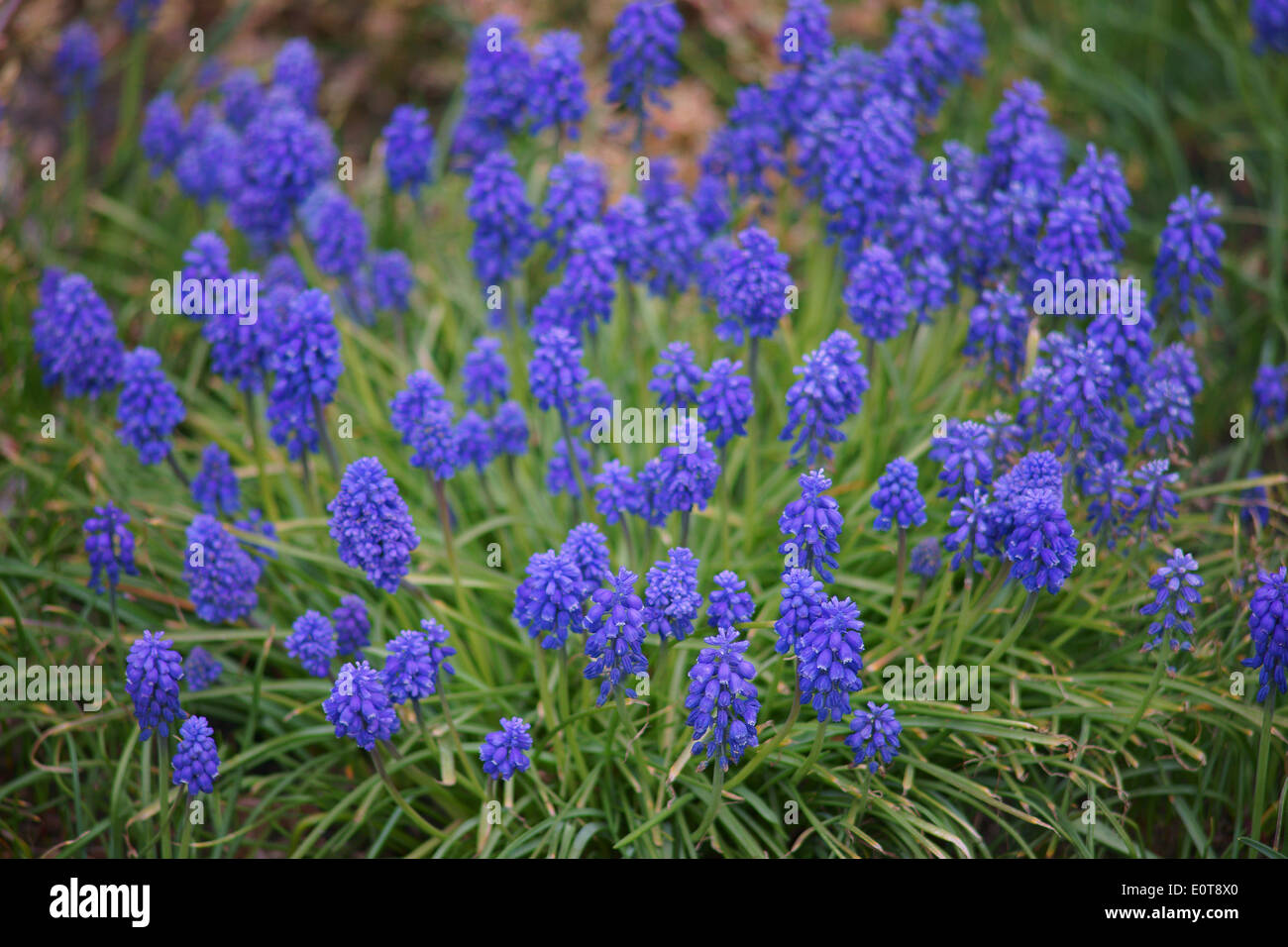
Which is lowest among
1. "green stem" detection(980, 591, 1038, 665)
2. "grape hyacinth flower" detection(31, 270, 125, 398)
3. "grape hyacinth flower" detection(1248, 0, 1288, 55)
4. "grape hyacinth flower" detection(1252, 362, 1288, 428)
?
"green stem" detection(980, 591, 1038, 665)

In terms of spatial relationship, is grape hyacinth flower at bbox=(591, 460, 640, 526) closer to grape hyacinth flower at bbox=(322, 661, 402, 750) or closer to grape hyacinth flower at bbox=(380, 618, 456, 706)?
grape hyacinth flower at bbox=(380, 618, 456, 706)

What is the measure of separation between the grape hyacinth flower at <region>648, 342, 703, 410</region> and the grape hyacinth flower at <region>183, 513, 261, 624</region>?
68.7 inches

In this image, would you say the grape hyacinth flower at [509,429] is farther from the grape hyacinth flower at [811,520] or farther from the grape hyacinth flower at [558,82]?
the grape hyacinth flower at [811,520]

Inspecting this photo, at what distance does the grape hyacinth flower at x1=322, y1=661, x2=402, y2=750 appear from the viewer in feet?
13.3

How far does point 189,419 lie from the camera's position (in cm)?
667

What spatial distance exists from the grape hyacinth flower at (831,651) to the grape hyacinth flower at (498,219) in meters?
2.54

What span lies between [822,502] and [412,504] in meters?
2.67

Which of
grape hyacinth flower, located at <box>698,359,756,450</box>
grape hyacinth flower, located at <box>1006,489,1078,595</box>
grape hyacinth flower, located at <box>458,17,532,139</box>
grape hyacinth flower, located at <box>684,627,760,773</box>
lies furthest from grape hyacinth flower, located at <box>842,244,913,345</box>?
grape hyacinth flower, located at <box>458,17,532,139</box>

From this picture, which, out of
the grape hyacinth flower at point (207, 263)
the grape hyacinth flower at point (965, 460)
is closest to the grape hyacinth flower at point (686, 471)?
the grape hyacinth flower at point (965, 460)

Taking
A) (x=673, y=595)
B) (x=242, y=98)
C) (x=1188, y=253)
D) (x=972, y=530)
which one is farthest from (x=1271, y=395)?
(x=242, y=98)

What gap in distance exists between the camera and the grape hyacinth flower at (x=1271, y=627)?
13.7ft

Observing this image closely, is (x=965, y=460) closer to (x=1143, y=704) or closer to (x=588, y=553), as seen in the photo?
(x=1143, y=704)

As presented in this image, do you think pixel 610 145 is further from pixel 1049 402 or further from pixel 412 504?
pixel 1049 402

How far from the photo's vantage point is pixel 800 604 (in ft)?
12.8
